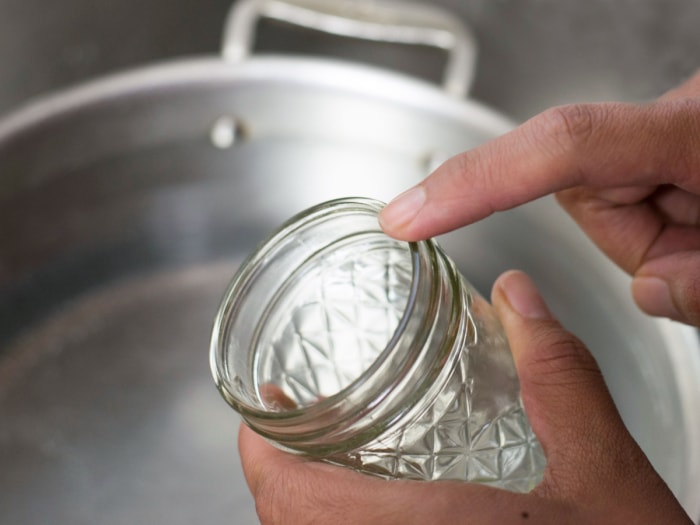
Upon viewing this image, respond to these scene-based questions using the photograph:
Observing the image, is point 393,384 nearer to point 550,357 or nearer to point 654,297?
point 550,357

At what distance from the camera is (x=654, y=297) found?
332mm

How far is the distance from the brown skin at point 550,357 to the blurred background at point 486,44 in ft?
0.79

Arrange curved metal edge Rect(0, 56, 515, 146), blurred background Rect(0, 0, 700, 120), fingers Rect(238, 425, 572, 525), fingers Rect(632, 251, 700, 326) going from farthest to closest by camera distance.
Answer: blurred background Rect(0, 0, 700, 120), curved metal edge Rect(0, 56, 515, 146), fingers Rect(632, 251, 700, 326), fingers Rect(238, 425, 572, 525)

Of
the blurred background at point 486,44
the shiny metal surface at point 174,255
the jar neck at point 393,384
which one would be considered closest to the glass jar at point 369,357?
the jar neck at point 393,384

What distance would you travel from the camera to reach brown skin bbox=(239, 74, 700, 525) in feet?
0.71

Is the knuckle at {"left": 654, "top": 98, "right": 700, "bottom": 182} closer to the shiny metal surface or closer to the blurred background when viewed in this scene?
the shiny metal surface

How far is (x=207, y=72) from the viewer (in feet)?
1.48

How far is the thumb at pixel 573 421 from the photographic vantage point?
0.23 metres

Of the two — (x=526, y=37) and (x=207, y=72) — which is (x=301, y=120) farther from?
(x=526, y=37)

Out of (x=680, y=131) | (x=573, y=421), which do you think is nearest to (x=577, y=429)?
(x=573, y=421)

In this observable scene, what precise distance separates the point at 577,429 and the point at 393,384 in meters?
0.06

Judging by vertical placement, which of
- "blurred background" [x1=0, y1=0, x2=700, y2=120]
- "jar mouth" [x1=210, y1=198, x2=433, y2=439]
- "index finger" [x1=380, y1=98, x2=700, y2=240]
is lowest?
"jar mouth" [x1=210, y1=198, x2=433, y2=439]

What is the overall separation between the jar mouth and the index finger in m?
0.03

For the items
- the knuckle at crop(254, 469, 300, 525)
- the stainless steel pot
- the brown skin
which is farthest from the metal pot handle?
the knuckle at crop(254, 469, 300, 525)
